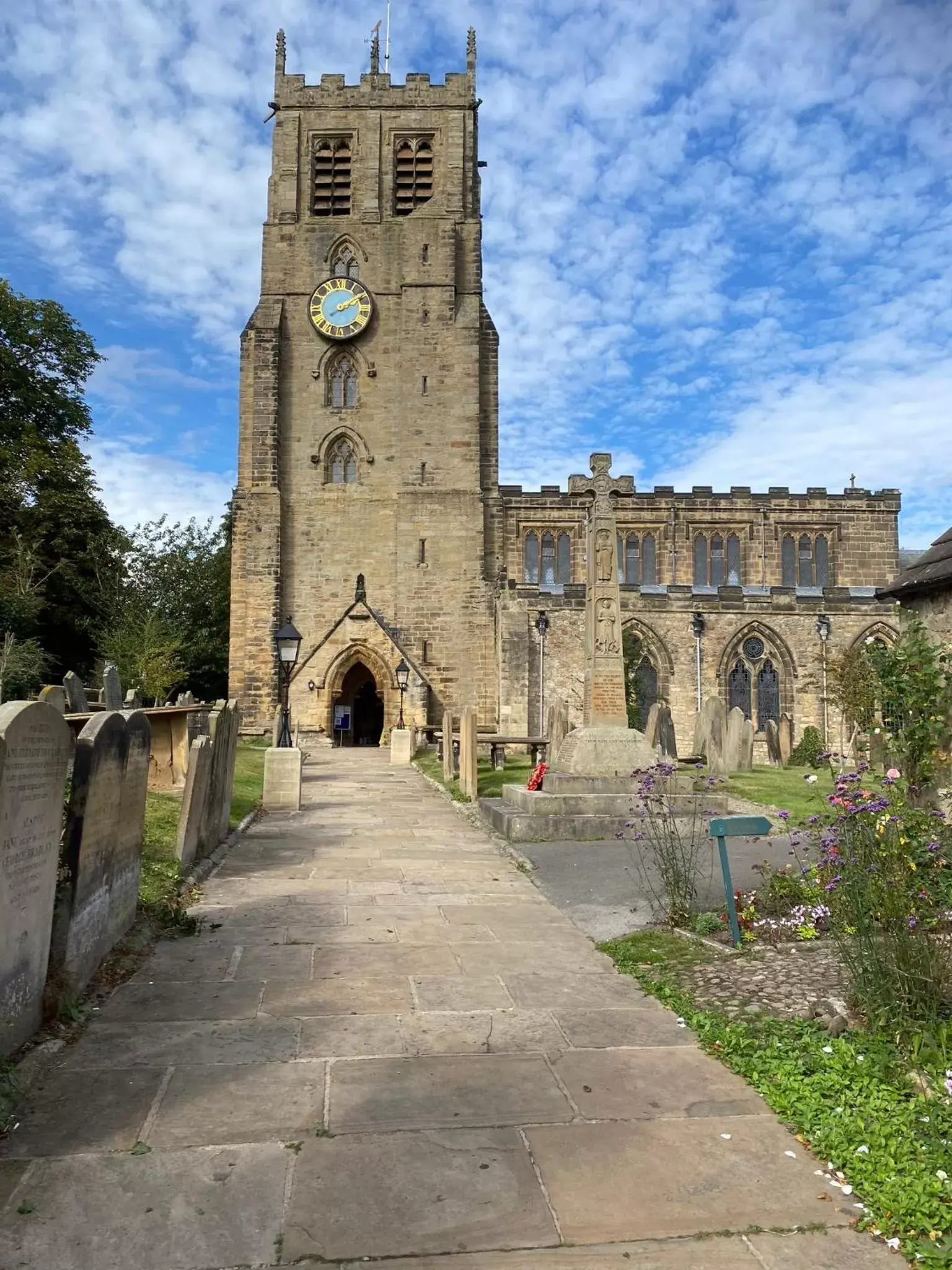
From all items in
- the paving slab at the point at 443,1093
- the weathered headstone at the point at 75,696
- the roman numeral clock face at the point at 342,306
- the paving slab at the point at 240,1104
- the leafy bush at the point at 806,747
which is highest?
the roman numeral clock face at the point at 342,306

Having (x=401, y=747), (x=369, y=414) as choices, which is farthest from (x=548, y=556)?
(x=401, y=747)

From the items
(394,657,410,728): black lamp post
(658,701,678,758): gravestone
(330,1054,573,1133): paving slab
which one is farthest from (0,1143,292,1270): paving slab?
(394,657,410,728): black lamp post

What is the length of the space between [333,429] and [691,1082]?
30.0 m

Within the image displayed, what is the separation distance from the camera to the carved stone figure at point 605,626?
40.0 ft

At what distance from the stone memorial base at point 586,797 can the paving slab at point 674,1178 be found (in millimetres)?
6926

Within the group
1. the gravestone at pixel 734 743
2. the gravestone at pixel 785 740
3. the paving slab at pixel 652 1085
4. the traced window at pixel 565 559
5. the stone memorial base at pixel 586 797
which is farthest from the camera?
the traced window at pixel 565 559

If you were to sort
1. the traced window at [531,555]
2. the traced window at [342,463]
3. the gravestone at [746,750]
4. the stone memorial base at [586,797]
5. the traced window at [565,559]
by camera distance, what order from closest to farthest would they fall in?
the stone memorial base at [586,797] → the gravestone at [746,750] → the traced window at [342,463] → the traced window at [565,559] → the traced window at [531,555]

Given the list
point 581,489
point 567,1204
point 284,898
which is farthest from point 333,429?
point 567,1204

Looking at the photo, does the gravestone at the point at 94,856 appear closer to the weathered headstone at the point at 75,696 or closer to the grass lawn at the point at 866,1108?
the grass lawn at the point at 866,1108

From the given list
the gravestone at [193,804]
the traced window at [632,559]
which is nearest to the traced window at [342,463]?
the traced window at [632,559]

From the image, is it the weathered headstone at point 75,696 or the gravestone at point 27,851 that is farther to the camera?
the weathered headstone at point 75,696

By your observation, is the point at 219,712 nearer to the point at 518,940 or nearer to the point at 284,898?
the point at 284,898

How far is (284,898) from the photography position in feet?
24.0

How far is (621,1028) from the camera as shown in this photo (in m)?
4.42
